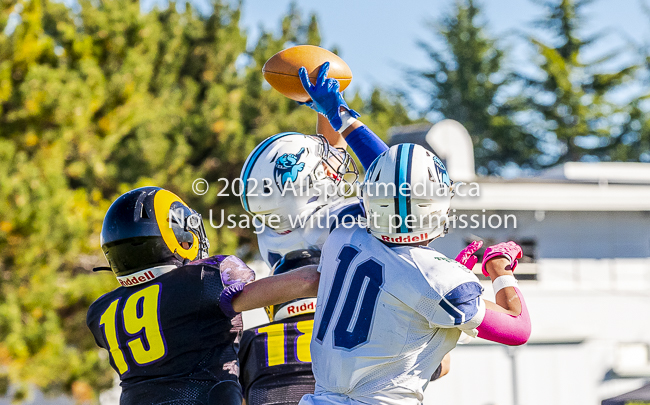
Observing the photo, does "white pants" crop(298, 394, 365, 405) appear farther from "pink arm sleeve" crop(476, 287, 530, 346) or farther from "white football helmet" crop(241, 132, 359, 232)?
"white football helmet" crop(241, 132, 359, 232)

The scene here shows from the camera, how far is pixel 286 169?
11.2ft

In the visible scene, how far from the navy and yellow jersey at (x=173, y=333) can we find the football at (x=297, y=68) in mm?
1255

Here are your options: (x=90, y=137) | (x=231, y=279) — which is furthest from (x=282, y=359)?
(x=90, y=137)

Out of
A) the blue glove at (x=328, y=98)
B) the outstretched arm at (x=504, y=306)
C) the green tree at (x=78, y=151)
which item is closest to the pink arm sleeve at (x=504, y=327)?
the outstretched arm at (x=504, y=306)

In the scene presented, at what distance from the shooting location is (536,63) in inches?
1314

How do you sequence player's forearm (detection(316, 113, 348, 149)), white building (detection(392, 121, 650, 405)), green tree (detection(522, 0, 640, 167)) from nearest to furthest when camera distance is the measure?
player's forearm (detection(316, 113, 348, 149))
white building (detection(392, 121, 650, 405))
green tree (detection(522, 0, 640, 167))

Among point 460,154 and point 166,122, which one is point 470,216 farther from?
point 166,122

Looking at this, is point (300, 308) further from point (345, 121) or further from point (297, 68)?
point (297, 68)

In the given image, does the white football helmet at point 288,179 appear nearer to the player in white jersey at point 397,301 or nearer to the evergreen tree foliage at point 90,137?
the player in white jersey at point 397,301

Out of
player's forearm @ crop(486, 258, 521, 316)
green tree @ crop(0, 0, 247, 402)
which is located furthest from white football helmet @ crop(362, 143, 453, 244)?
green tree @ crop(0, 0, 247, 402)

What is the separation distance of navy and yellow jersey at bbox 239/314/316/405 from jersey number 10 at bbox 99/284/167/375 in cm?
46

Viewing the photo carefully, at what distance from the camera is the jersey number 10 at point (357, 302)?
2.51 m

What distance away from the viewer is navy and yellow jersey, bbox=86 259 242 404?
298 centimetres

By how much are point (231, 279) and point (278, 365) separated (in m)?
0.50
